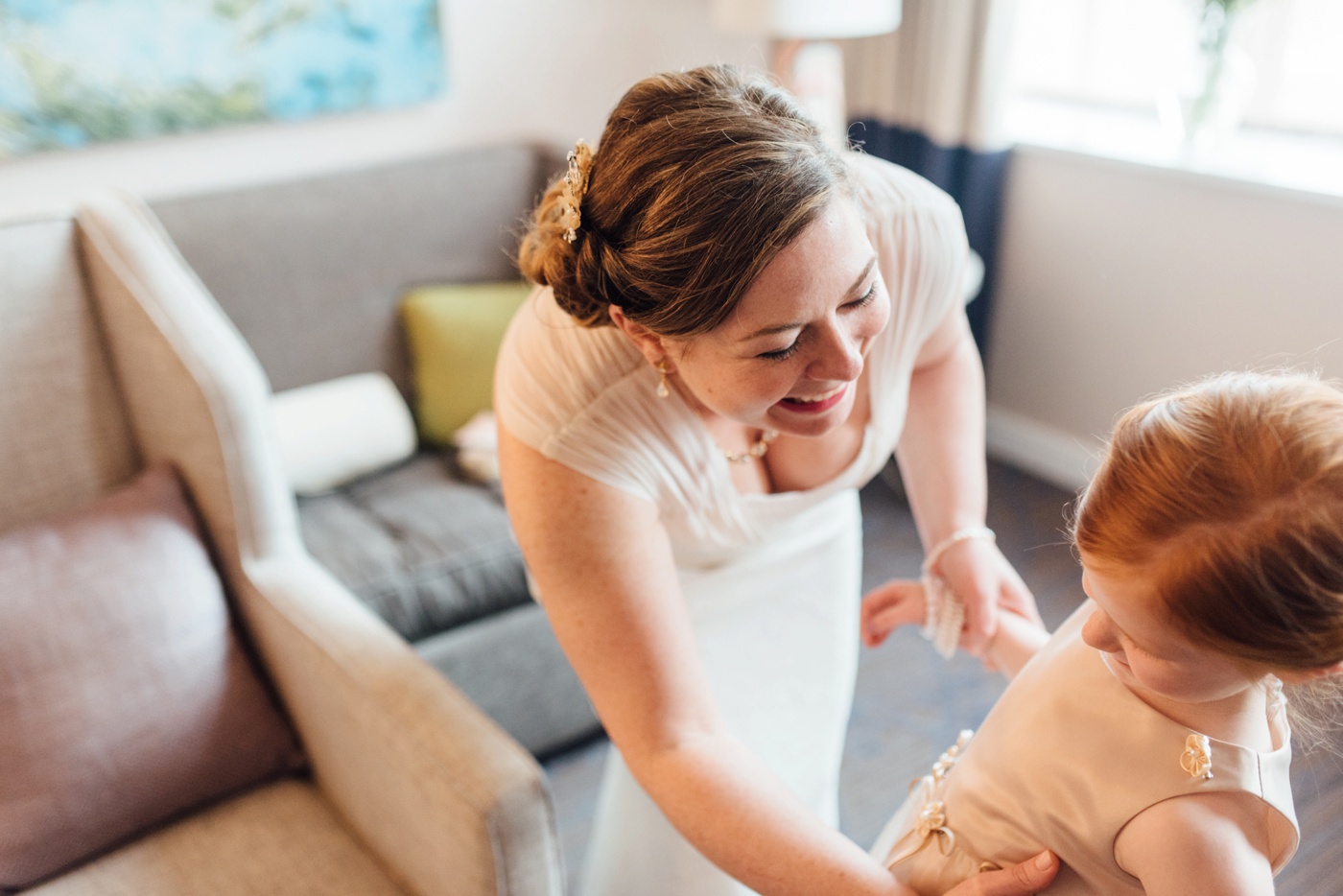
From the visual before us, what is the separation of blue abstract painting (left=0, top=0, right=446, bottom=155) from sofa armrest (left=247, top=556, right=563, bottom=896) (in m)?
1.44

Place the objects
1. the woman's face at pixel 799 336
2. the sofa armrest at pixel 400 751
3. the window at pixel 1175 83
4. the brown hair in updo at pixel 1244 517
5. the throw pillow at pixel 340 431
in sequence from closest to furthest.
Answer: the brown hair in updo at pixel 1244 517 → the woman's face at pixel 799 336 → the sofa armrest at pixel 400 751 → the throw pillow at pixel 340 431 → the window at pixel 1175 83

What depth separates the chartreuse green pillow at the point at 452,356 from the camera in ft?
7.77

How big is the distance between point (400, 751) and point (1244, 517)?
2.87 ft

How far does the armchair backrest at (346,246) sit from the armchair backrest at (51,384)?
0.69 m

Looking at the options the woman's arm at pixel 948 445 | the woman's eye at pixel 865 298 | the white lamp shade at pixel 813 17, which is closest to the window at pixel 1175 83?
the white lamp shade at pixel 813 17

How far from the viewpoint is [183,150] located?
249 centimetres

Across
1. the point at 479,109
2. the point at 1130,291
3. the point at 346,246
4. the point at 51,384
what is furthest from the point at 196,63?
the point at 1130,291

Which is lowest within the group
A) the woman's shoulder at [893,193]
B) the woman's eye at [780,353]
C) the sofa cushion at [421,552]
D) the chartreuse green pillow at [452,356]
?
the sofa cushion at [421,552]

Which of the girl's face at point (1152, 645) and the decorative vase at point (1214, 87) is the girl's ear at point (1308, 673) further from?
the decorative vase at point (1214, 87)

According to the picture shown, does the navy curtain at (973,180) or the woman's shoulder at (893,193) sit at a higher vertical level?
the woman's shoulder at (893,193)

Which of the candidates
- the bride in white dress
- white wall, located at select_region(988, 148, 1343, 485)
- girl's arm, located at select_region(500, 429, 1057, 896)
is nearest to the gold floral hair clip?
the bride in white dress

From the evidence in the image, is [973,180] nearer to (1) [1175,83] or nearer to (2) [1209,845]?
(1) [1175,83]

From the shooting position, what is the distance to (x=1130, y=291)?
2.63 metres

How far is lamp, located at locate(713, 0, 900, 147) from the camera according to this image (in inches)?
98.7
